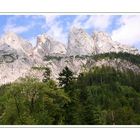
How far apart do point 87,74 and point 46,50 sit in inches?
28.3

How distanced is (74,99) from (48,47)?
34.4 inches

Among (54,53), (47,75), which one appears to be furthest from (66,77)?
(54,53)

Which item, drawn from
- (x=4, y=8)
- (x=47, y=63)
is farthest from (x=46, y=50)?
(x=4, y=8)

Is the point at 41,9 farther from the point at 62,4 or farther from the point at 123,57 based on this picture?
the point at 123,57

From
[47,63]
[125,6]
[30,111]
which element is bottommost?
[30,111]

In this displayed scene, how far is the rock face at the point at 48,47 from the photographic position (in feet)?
35.7

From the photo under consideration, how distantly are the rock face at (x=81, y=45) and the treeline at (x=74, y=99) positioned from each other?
0.28 metres

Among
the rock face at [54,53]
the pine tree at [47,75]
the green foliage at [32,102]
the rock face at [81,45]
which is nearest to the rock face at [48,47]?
the rock face at [54,53]

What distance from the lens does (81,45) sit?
10.9 metres

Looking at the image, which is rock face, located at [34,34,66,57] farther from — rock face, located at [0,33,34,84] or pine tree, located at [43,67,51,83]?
pine tree, located at [43,67,51,83]

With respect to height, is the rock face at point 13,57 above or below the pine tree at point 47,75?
above

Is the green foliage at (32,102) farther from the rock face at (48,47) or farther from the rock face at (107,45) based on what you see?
the rock face at (107,45)

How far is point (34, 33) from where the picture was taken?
1094 centimetres

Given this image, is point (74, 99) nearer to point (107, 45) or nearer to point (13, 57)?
point (107, 45)
